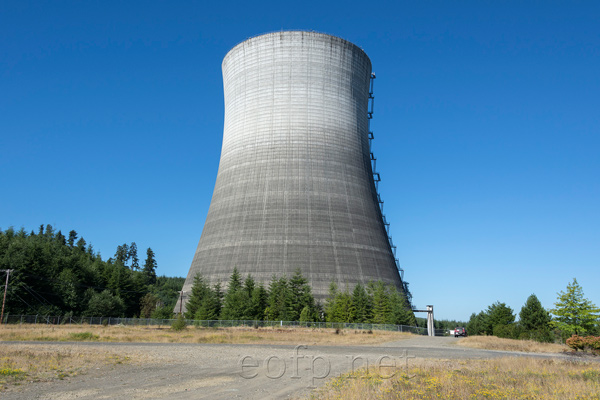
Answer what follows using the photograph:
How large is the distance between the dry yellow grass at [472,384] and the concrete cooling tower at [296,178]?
18.5 meters

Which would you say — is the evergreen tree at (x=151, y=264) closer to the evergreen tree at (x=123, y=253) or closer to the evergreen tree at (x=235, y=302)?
the evergreen tree at (x=123, y=253)

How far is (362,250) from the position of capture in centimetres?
2961

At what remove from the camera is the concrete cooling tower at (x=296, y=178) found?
29125 mm

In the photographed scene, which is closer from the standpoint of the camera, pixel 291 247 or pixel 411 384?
pixel 411 384

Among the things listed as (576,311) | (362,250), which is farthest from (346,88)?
(576,311)

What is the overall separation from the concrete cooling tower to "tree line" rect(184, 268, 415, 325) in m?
0.60

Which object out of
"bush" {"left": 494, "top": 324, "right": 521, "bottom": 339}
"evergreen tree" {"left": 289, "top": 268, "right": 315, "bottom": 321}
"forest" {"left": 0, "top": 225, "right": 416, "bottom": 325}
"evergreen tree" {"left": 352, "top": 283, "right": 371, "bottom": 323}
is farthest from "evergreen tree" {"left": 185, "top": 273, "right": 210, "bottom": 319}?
"bush" {"left": 494, "top": 324, "right": 521, "bottom": 339}

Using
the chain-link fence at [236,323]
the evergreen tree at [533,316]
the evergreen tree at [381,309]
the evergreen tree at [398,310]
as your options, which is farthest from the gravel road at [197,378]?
the evergreen tree at [533,316]

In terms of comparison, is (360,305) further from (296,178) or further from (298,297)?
(296,178)

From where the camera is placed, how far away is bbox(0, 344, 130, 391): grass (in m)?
8.95

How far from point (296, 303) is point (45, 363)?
18708 millimetres

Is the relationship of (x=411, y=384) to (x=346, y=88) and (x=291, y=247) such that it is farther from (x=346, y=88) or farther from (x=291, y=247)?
(x=346, y=88)

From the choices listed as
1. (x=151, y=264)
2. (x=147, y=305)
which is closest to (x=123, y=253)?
(x=151, y=264)

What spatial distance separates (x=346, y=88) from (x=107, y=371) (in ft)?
81.9
